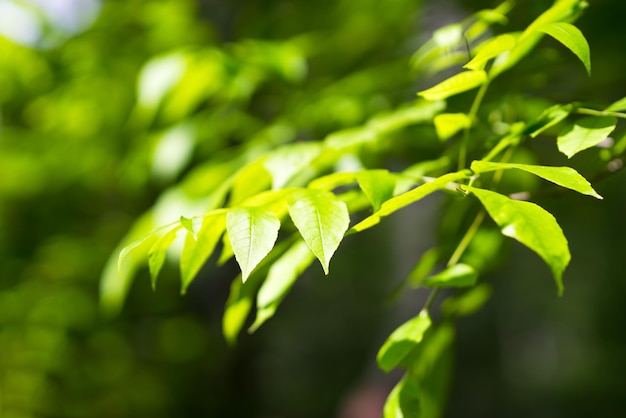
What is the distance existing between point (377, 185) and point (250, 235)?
0.18m

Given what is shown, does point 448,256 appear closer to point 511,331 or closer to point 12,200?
point 12,200

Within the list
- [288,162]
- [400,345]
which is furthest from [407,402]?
[288,162]

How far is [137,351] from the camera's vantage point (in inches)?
106

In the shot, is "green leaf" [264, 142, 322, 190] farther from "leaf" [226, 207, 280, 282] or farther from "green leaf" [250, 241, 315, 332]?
"leaf" [226, 207, 280, 282]

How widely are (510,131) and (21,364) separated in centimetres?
201

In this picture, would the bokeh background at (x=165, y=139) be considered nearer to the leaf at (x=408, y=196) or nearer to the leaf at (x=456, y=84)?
the leaf at (x=456, y=84)

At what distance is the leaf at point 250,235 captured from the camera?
0.53m

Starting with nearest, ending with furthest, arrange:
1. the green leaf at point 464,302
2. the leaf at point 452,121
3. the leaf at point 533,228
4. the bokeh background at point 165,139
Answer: the leaf at point 533,228, the leaf at point 452,121, the green leaf at point 464,302, the bokeh background at point 165,139

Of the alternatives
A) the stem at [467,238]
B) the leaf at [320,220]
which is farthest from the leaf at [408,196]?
the stem at [467,238]

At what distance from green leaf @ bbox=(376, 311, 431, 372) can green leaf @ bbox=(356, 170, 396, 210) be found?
152 millimetres

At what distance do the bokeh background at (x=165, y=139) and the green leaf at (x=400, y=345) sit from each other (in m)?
0.34

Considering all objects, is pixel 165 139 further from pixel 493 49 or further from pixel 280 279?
pixel 493 49

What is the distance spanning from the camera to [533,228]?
515 millimetres

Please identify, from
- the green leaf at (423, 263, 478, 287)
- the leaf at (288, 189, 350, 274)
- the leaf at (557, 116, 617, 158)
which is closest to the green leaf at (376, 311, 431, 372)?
the green leaf at (423, 263, 478, 287)
